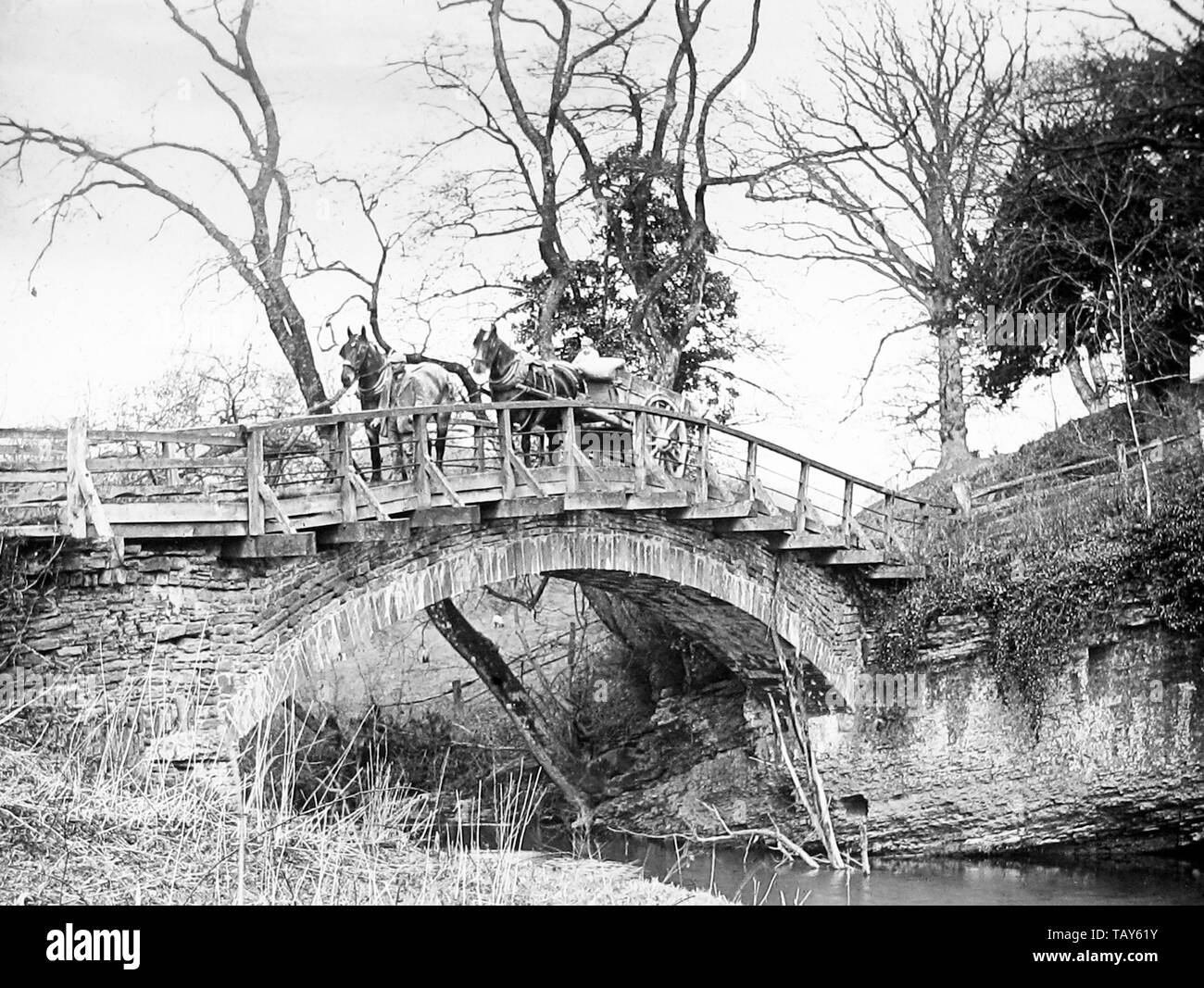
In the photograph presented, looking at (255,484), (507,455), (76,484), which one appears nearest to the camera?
(76,484)

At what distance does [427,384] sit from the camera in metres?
11.7

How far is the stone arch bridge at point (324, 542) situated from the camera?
954cm

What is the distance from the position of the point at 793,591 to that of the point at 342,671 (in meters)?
5.23

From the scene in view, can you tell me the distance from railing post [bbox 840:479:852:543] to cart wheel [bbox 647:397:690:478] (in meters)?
1.52

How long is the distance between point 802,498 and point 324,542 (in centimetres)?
480

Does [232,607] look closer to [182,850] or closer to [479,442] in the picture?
[182,850]

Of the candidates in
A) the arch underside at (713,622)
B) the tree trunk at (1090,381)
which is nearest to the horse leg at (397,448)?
the arch underside at (713,622)

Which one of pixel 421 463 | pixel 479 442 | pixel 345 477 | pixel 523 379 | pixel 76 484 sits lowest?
pixel 76 484

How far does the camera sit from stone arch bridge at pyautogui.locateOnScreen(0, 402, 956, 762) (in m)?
9.54

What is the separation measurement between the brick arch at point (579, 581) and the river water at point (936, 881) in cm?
183

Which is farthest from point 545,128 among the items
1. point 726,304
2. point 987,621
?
point 987,621

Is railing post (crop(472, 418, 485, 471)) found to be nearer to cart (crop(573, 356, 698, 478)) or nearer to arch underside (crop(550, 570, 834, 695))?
cart (crop(573, 356, 698, 478))

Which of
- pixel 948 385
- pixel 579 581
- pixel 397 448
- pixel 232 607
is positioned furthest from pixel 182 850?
pixel 948 385

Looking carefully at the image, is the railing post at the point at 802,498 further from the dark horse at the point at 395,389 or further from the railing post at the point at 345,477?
the railing post at the point at 345,477
